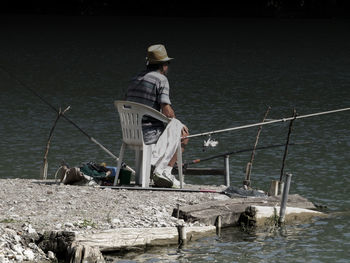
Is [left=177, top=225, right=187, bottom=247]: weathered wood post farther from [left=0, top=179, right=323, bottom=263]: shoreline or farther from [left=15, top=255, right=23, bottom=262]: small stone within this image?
[left=15, top=255, right=23, bottom=262]: small stone

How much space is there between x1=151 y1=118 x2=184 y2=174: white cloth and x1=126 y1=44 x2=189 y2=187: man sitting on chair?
6 cm

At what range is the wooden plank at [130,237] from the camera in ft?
26.4

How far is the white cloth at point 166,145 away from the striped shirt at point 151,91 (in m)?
0.12

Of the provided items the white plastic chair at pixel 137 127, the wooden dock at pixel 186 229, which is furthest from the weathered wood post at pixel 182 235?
the white plastic chair at pixel 137 127

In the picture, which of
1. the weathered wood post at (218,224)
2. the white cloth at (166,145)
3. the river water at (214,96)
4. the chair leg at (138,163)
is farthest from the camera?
the chair leg at (138,163)

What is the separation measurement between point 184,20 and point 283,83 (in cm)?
1820

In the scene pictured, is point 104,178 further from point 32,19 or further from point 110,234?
point 32,19

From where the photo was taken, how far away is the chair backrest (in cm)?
963

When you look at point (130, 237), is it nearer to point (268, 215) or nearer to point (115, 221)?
point (115, 221)

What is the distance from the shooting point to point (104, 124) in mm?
17109

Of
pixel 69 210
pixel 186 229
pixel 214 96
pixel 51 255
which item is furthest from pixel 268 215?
pixel 214 96

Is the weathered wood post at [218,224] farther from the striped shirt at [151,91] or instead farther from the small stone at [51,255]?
the small stone at [51,255]

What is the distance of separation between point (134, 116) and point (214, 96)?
1147 cm

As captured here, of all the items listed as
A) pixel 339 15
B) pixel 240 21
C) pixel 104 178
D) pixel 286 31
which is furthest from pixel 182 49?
pixel 104 178
